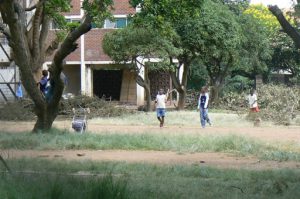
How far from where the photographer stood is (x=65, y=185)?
24.0ft

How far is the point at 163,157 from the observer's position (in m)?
12.7

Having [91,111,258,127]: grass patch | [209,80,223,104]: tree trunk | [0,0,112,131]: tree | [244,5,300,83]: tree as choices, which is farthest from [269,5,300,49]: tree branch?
[244,5,300,83]: tree

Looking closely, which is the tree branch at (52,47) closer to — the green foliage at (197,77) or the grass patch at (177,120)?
the grass patch at (177,120)

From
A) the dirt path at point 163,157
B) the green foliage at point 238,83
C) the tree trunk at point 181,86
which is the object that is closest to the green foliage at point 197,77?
the green foliage at point 238,83

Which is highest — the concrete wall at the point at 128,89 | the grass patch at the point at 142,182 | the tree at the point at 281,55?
the tree at the point at 281,55

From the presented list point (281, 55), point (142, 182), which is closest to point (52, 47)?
point (142, 182)

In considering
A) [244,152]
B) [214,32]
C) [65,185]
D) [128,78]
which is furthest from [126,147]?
[128,78]

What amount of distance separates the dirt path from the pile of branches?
1152 centimetres

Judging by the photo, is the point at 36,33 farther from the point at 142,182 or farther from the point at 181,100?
the point at 142,182

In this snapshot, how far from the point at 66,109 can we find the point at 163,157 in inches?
593

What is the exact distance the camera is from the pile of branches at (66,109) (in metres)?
24.4

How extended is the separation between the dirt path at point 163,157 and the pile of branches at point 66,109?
11.5m

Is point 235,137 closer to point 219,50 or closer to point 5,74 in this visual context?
point 219,50

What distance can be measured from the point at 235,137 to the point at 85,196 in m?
8.71
